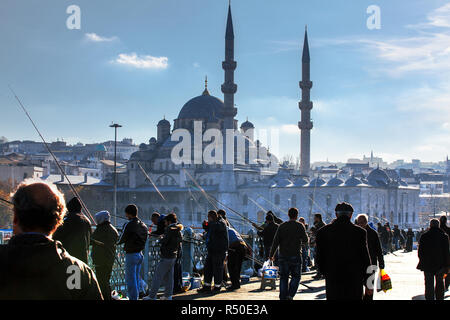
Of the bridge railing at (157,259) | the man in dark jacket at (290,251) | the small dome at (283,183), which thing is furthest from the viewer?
the small dome at (283,183)

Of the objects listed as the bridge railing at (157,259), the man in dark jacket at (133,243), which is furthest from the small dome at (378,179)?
the man in dark jacket at (133,243)

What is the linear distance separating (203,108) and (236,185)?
36.3ft

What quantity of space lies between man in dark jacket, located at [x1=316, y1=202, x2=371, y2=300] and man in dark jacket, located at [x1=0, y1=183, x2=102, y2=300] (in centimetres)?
304

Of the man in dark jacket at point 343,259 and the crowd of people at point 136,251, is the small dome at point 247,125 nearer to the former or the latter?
the crowd of people at point 136,251

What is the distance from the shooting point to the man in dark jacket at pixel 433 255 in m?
7.38

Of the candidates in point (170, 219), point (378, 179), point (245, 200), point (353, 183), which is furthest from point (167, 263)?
point (378, 179)

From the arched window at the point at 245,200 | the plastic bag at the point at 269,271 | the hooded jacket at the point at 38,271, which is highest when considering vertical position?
the hooded jacket at the point at 38,271

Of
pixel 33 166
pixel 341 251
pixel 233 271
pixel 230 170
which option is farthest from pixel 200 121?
pixel 341 251

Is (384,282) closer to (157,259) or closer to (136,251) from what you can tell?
(136,251)

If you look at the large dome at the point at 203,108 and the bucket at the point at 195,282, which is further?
the large dome at the point at 203,108

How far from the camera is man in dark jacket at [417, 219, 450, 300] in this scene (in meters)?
7.38

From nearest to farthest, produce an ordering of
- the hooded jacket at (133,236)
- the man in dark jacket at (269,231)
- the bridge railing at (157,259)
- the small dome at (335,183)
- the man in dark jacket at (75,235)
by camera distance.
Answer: the man in dark jacket at (75,235) → the hooded jacket at (133,236) → the bridge railing at (157,259) → the man in dark jacket at (269,231) → the small dome at (335,183)

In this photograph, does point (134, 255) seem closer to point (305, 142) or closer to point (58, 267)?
point (58, 267)
